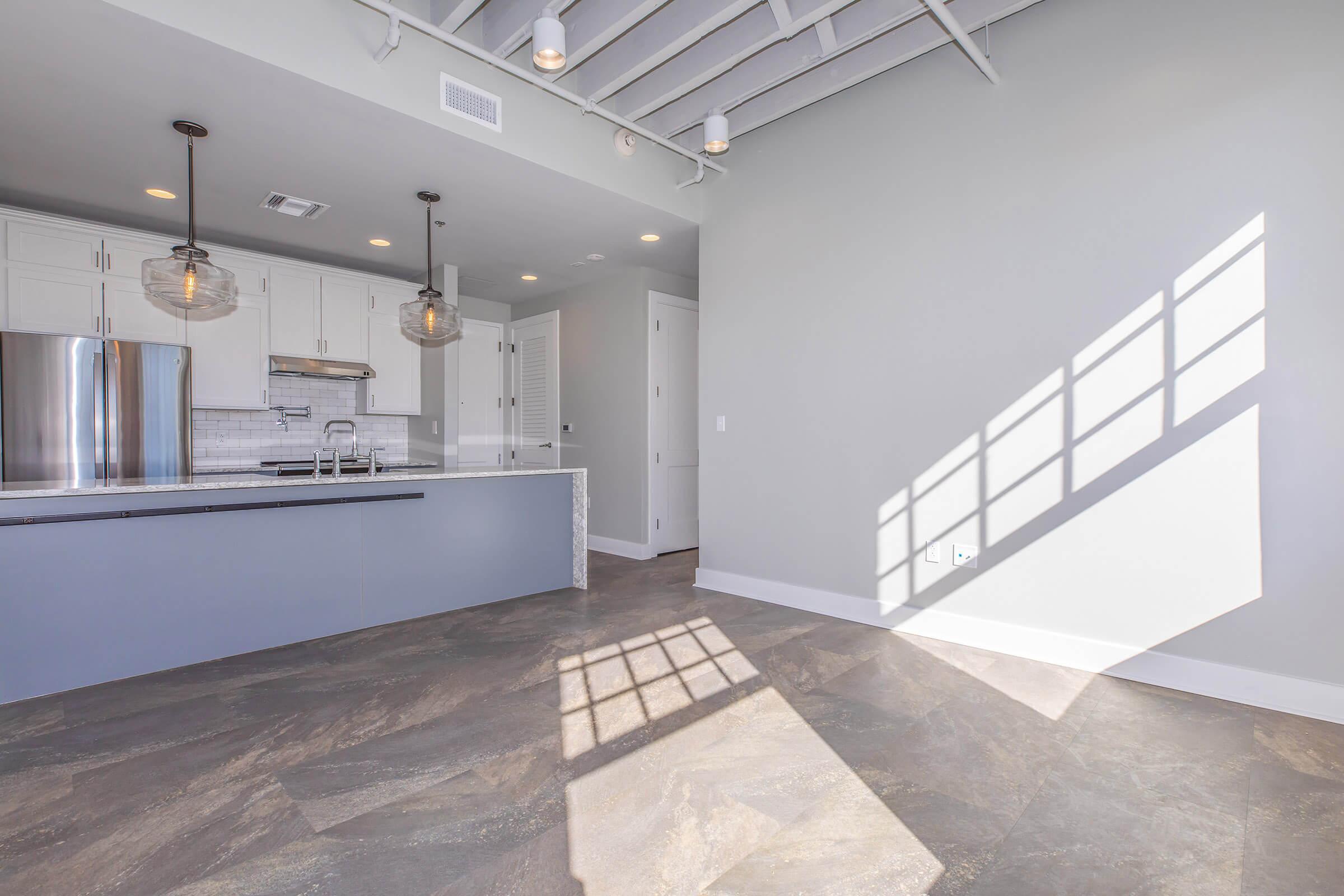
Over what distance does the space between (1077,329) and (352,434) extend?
5.42 m

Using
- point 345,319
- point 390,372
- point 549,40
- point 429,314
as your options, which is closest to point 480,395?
point 390,372

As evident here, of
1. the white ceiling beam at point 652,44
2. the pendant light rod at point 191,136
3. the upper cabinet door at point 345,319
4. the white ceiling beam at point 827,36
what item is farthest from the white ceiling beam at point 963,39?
the upper cabinet door at point 345,319

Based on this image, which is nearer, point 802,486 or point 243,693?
point 243,693

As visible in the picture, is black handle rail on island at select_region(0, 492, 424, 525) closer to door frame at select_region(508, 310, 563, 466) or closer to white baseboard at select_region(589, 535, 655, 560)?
white baseboard at select_region(589, 535, 655, 560)

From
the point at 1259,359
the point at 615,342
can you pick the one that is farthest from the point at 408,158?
the point at 1259,359

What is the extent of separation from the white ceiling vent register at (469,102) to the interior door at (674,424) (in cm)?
234

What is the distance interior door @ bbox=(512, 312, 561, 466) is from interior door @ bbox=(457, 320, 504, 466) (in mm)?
166

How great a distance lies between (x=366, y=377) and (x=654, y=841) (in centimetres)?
472

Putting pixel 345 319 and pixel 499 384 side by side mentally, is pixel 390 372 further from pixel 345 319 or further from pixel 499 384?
pixel 499 384

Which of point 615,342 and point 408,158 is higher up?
Answer: point 408,158

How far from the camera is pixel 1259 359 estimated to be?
2420 millimetres

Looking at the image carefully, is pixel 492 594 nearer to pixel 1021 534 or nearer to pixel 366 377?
pixel 366 377

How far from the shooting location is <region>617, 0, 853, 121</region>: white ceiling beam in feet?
8.80

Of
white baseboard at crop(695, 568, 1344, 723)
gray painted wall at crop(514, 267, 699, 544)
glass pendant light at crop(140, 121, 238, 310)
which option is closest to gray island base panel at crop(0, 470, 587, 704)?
glass pendant light at crop(140, 121, 238, 310)
